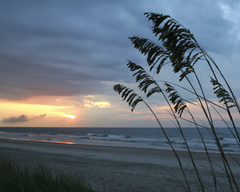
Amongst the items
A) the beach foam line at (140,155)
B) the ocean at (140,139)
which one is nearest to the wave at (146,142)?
the ocean at (140,139)

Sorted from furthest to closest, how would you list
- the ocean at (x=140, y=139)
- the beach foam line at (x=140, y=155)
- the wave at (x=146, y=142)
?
the ocean at (x=140, y=139), the wave at (x=146, y=142), the beach foam line at (x=140, y=155)

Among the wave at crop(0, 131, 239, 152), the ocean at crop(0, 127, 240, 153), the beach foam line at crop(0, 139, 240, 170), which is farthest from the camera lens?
the ocean at crop(0, 127, 240, 153)

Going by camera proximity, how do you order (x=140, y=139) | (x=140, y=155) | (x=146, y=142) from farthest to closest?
1. (x=140, y=139)
2. (x=146, y=142)
3. (x=140, y=155)

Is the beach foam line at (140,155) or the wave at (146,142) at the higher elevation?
the beach foam line at (140,155)

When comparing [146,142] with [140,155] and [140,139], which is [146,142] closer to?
[140,139]

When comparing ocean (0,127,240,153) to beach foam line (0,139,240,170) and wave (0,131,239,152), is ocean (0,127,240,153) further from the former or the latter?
beach foam line (0,139,240,170)

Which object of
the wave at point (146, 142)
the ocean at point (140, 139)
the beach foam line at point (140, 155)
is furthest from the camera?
the ocean at point (140, 139)

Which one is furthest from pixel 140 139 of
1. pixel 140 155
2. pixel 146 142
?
pixel 140 155

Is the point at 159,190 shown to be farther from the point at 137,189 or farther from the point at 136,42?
the point at 136,42

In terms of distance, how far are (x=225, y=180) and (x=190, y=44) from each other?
8.02 m

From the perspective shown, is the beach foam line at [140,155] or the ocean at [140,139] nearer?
the beach foam line at [140,155]

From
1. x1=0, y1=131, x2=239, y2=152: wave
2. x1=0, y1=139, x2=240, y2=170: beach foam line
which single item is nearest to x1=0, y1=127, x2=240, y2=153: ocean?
x1=0, y1=131, x2=239, y2=152: wave

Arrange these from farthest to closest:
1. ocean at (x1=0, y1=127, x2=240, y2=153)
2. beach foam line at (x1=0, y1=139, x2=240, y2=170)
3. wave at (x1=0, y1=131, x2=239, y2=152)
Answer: ocean at (x1=0, y1=127, x2=240, y2=153), wave at (x1=0, y1=131, x2=239, y2=152), beach foam line at (x1=0, y1=139, x2=240, y2=170)

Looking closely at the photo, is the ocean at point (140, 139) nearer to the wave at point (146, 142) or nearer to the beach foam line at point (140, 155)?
the wave at point (146, 142)
